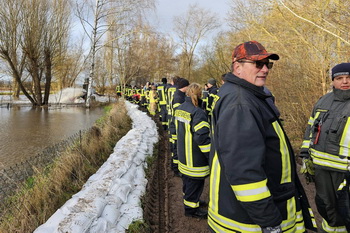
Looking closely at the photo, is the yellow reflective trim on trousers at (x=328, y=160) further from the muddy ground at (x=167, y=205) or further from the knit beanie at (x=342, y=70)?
the muddy ground at (x=167, y=205)

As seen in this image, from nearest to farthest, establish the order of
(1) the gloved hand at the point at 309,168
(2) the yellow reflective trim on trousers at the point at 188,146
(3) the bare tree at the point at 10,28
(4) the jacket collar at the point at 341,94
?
(4) the jacket collar at the point at 341,94, (1) the gloved hand at the point at 309,168, (2) the yellow reflective trim on trousers at the point at 188,146, (3) the bare tree at the point at 10,28

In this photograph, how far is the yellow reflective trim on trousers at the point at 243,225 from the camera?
5.76 feet

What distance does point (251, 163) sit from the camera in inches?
62.6

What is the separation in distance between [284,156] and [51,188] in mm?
3655

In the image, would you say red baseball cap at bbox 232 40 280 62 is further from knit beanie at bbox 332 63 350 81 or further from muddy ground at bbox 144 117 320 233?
muddy ground at bbox 144 117 320 233

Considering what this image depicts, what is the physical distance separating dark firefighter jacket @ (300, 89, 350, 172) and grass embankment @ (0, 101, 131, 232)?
322 centimetres

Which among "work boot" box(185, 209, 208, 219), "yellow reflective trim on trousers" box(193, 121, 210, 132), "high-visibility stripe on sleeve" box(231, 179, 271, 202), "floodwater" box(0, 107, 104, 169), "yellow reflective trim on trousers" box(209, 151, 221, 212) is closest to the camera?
"high-visibility stripe on sleeve" box(231, 179, 271, 202)

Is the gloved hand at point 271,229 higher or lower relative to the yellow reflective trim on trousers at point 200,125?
lower

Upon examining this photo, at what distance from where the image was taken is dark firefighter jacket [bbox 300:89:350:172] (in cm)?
269

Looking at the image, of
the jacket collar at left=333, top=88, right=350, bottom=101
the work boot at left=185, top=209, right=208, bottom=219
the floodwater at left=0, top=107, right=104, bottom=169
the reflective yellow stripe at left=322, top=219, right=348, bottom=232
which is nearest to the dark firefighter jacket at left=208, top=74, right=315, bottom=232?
the reflective yellow stripe at left=322, top=219, right=348, bottom=232

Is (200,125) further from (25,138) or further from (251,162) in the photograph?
(25,138)

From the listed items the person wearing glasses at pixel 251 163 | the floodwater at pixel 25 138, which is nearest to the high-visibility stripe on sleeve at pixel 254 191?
the person wearing glasses at pixel 251 163

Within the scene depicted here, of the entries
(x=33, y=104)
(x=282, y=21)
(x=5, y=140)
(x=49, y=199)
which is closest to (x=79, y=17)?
(x=33, y=104)

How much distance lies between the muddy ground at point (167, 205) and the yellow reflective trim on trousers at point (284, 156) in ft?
7.04
